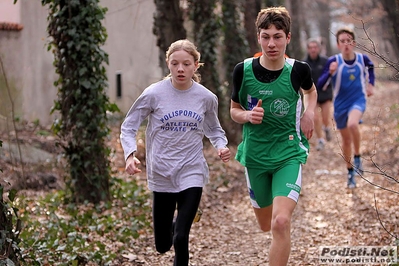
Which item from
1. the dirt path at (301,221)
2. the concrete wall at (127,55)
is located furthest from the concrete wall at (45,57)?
the dirt path at (301,221)

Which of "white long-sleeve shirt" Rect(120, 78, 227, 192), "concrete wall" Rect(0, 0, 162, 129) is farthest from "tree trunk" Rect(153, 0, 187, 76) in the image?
"white long-sleeve shirt" Rect(120, 78, 227, 192)

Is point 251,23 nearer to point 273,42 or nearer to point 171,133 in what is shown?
point 273,42

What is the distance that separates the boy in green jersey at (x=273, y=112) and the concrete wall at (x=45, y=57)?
549 centimetres

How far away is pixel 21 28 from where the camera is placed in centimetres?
1547

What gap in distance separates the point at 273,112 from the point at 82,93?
3631 millimetres

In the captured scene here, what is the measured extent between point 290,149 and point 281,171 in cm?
20

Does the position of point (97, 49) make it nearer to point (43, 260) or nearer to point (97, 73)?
point (97, 73)

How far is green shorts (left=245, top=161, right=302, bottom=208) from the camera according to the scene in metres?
5.01

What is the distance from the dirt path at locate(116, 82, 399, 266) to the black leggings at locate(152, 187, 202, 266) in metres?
0.93

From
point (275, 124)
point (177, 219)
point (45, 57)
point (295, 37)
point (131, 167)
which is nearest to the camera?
point (131, 167)

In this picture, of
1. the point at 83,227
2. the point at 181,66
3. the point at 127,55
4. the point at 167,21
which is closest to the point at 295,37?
the point at 127,55

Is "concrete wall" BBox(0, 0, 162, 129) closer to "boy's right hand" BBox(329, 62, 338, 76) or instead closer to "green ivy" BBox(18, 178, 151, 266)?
"green ivy" BBox(18, 178, 151, 266)

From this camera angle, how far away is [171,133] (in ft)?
17.0

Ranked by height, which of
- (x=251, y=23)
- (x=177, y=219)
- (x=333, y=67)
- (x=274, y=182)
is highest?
(x=251, y=23)
